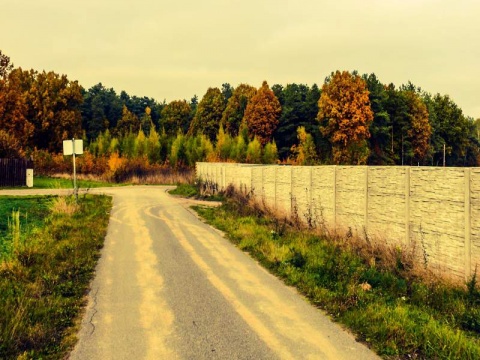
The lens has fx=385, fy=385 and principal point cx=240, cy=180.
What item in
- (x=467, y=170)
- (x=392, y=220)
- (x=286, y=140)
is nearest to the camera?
(x=467, y=170)

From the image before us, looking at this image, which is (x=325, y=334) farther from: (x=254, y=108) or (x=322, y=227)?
(x=254, y=108)

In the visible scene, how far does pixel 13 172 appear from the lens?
3084cm

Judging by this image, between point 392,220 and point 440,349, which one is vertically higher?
point 392,220

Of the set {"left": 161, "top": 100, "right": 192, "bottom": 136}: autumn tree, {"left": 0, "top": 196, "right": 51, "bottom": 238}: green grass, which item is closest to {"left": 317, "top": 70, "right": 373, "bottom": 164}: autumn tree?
{"left": 161, "top": 100, "right": 192, "bottom": 136}: autumn tree

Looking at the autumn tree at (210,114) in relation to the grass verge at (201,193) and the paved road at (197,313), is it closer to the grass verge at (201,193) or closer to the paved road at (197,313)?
the grass verge at (201,193)

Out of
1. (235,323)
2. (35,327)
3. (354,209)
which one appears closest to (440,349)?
(235,323)

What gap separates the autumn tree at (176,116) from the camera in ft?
313

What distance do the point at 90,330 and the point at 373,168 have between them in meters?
7.53

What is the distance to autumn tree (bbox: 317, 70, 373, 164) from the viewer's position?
59125mm

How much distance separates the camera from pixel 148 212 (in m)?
17.8

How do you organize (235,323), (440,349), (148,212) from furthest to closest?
(148,212) → (235,323) → (440,349)

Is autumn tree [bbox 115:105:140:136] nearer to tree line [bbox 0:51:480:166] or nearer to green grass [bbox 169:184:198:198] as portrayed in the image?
tree line [bbox 0:51:480:166]

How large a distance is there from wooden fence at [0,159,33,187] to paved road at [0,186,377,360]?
25097mm

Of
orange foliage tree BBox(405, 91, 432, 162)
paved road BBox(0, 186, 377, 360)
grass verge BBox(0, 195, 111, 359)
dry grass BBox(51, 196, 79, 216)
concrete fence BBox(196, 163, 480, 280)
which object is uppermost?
orange foliage tree BBox(405, 91, 432, 162)
